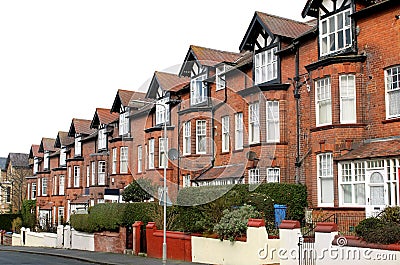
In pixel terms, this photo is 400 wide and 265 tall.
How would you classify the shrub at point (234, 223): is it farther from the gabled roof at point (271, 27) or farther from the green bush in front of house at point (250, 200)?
the gabled roof at point (271, 27)

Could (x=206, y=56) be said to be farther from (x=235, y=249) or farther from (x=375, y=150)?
(x=235, y=249)

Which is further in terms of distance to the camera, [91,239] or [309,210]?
[91,239]

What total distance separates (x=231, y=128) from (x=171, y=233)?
7.77 metres

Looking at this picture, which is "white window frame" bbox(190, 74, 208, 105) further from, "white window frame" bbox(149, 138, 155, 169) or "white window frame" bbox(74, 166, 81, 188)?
"white window frame" bbox(74, 166, 81, 188)

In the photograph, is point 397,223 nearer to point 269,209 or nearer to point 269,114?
point 269,209

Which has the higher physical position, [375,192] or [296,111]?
[296,111]

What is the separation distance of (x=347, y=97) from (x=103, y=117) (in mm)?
33153

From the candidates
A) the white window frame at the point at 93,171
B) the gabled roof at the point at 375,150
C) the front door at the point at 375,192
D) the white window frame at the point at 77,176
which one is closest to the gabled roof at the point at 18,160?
the white window frame at the point at 77,176

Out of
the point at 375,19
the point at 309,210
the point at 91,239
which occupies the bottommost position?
the point at 91,239

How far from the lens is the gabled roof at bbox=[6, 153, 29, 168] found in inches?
3526

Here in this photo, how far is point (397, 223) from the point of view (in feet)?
58.9

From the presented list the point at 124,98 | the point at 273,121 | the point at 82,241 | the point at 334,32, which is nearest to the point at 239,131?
the point at 273,121

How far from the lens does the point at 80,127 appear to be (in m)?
59.9

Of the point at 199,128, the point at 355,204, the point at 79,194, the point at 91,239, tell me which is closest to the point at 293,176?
the point at 355,204
